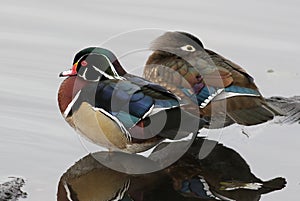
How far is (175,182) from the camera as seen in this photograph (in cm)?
541

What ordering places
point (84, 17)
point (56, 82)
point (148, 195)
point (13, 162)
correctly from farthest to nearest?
point (84, 17)
point (56, 82)
point (13, 162)
point (148, 195)

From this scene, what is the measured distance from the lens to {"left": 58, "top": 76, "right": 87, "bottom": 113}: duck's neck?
5.61 metres

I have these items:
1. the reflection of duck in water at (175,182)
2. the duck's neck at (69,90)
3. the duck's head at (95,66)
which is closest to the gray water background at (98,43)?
the reflection of duck in water at (175,182)

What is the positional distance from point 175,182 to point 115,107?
640 millimetres

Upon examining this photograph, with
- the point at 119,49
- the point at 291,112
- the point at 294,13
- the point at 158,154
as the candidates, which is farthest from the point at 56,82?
the point at 294,13

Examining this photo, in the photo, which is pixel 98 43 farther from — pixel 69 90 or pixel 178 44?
pixel 69 90

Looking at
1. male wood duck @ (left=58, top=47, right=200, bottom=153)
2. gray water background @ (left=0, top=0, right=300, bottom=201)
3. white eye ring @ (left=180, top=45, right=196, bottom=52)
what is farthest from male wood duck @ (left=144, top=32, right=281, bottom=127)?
male wood duck @ (left=58, top=47, right=200, bottom=153)

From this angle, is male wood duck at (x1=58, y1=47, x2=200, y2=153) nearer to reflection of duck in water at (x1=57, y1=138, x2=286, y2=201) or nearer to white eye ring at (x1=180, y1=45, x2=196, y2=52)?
reflection of duck in water at (x1=57, y1=138, x2=286, y2=201)

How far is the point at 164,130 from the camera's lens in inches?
213

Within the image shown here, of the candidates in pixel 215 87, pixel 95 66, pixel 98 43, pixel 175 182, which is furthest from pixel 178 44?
pixel 98 43

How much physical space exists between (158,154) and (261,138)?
84 cm

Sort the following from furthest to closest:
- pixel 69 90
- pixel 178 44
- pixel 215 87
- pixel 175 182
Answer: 1. pixel 178 44
2. pixel 215 87
3. pixel 69 90
4. pixel 175 182

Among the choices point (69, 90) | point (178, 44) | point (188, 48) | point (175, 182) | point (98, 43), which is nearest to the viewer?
point (175, 182)

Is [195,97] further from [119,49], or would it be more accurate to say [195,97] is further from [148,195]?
[119,49]
